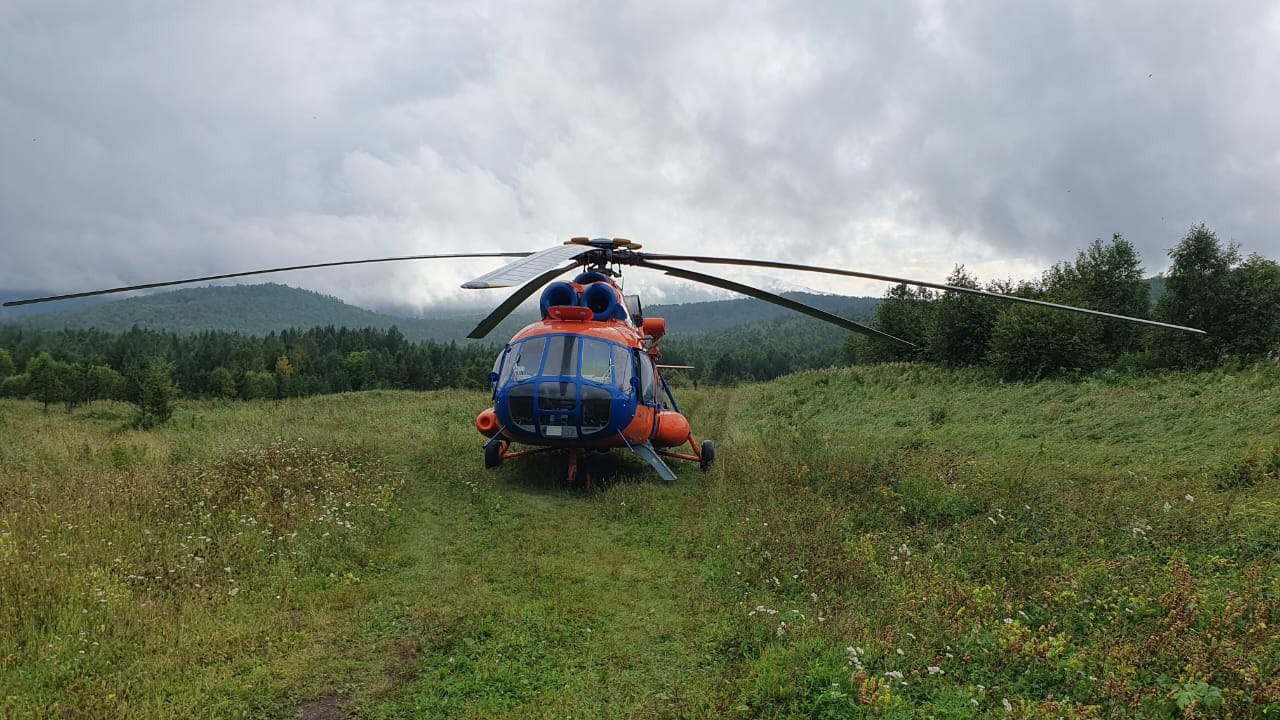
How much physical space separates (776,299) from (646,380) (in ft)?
12.5

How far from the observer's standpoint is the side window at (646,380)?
12.4 metres

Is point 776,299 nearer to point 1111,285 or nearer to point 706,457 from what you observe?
point 706,457

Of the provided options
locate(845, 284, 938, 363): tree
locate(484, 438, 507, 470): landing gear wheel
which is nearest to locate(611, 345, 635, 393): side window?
locate(484, 438, 507, 470): landing gear wheel

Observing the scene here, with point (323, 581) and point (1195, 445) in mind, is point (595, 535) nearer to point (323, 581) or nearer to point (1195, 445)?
point (323, 581)

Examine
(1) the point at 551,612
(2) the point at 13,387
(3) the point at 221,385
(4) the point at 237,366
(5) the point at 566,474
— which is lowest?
(2) the point at 13,387

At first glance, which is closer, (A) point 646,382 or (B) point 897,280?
(B) point 897,280

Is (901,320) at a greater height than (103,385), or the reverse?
(901,320)

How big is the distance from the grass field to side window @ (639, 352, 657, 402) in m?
1.69

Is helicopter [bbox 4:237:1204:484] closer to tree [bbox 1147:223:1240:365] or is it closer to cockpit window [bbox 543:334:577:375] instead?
cockpit window [bbox 543:334:577:375]

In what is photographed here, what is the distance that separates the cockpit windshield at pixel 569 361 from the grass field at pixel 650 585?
6.82ft

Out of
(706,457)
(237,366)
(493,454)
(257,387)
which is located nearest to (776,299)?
(706,457)

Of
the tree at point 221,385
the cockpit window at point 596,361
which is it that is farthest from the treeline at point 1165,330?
the tree at point 221,385

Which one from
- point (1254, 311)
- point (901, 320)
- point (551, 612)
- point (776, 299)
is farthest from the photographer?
point (901, 320)

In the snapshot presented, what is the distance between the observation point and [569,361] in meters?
11.4
